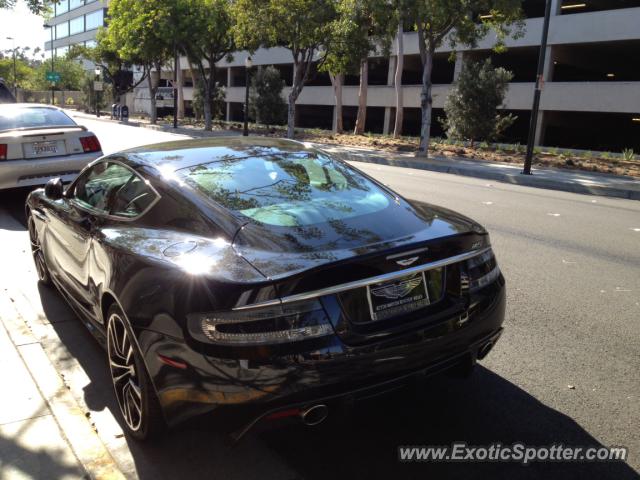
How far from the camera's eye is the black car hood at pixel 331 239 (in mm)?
2699

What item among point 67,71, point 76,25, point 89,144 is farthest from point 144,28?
point 76,25

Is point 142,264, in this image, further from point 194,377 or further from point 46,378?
point 46,378

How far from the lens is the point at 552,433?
322 centimetres

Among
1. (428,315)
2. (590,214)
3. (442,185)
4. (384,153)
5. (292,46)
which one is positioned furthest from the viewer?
(292,46)

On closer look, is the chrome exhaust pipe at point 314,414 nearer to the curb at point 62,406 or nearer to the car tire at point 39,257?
the curb at point 62,406

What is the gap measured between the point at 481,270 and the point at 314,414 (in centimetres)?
126

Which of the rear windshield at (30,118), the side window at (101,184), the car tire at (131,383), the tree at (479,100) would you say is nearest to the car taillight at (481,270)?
the car tire at (131,383)

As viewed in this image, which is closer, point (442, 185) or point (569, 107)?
point (442, 185)

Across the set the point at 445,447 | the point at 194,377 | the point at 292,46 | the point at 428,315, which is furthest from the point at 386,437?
the point at 292,46

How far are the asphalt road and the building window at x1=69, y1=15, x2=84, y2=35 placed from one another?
93.9 m

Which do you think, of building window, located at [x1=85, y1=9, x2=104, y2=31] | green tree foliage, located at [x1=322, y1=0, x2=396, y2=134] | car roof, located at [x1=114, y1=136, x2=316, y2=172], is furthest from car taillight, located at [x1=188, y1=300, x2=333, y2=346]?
building window, located at [x1=85, y1=9, x2=104, y2=31]

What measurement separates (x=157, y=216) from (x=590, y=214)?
9.43 meters

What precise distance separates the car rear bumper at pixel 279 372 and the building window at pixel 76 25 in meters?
97.6

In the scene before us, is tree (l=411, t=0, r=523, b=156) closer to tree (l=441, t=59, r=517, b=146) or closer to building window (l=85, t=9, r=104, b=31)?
tree (l=441, t=59, r=517, b=146)
